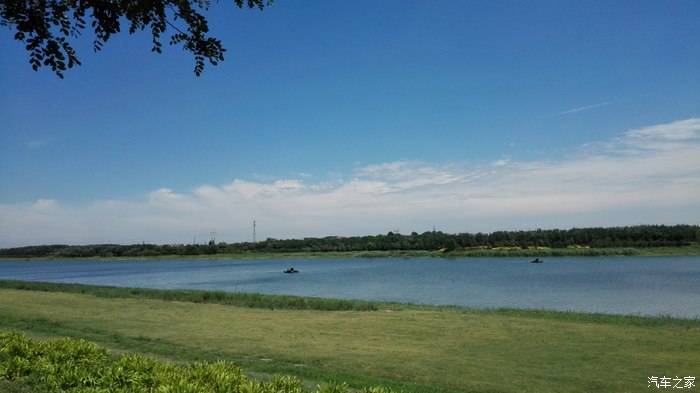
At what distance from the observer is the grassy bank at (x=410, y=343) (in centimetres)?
1187

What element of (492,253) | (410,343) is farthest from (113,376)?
(492,253)

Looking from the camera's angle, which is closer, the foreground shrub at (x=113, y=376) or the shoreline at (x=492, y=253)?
the foreground shrub at (x=113, y=376)

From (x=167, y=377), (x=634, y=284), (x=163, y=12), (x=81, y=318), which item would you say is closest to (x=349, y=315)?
(x=81, y=318)

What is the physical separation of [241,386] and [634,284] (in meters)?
51.0

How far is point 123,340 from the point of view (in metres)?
15.8

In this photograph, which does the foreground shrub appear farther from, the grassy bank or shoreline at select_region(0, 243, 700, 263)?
shoreline at select_region(0, 243, 700, 263)

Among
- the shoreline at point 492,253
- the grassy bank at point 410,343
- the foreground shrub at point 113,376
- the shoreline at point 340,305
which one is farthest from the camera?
the shoreline at point 492,253

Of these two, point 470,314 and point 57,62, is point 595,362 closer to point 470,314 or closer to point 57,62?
point 470,314

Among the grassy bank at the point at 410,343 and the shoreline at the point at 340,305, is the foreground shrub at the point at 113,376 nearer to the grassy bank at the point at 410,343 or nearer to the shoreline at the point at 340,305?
the grassy bank at the point at 410,343

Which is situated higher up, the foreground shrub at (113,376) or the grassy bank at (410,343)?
the foreground shrub at (113,376)

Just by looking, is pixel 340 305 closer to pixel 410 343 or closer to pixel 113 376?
pixel 410 343

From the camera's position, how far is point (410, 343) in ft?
55.8

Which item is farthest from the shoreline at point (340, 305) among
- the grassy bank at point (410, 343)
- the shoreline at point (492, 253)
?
the shoreline at point (492, 253)

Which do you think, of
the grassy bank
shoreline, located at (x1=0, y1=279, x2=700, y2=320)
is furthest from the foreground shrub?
shoreline, located at (x1=0, y1=279, x2=700, y2=320)
